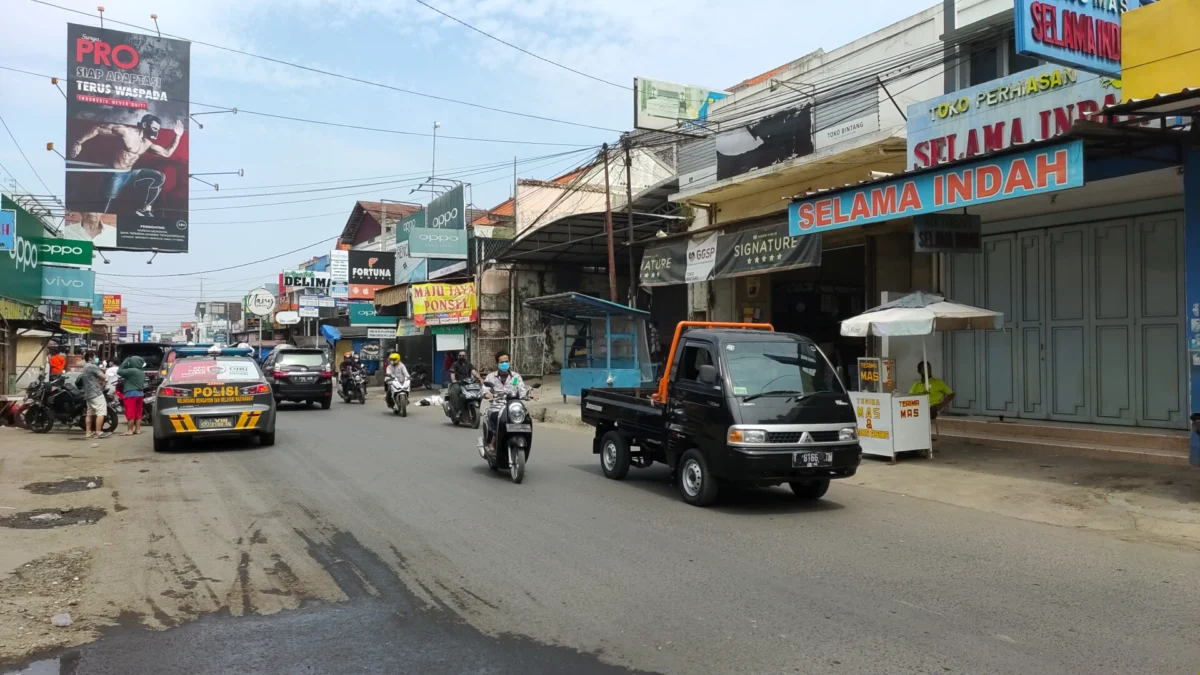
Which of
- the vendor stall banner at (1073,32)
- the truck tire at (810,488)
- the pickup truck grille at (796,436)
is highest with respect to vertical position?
the vendor stall banner at (1073,32)

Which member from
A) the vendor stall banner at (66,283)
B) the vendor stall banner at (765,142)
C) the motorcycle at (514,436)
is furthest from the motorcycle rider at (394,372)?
the vendor stall banner at (66,283)

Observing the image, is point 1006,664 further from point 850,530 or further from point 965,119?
point 965,119

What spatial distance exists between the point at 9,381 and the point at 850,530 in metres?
25.8

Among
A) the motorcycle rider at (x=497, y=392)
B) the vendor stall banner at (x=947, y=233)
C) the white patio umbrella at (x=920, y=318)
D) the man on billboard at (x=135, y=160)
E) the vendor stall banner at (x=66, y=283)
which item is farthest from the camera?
the man on billboard at (x=135, y=160)

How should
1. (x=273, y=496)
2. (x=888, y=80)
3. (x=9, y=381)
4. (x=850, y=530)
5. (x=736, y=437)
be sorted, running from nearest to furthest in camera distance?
1. (x=850, y=530)
2. (x=736, y=437)
3. (x=273, y=496)
4. (x=888, y=80)
5. (x=9, y=381)

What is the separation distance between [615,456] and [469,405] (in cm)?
759

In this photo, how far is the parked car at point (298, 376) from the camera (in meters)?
22.8

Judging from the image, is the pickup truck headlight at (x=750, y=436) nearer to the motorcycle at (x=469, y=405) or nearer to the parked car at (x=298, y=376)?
the motorcycle at (x=469, y=405)

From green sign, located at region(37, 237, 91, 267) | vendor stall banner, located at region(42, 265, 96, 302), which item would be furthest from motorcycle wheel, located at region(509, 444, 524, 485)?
vendor stall banner, located at region(42, 265, 96, 302)

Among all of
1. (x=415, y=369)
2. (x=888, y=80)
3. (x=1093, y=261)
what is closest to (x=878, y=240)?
(x=888, y=80)

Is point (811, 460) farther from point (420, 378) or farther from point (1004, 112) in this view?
point (420, 378)

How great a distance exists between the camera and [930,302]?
40.5 ft

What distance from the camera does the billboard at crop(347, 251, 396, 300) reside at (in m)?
37.0

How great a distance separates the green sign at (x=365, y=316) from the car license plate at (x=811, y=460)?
1265 inches
